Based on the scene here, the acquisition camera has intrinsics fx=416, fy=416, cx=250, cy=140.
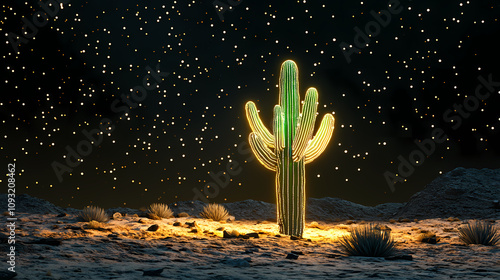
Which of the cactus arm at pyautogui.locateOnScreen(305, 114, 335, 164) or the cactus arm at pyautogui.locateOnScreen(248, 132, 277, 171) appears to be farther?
the cactus arm at pyautogui.locateOnScreen(248, 132, 277, 171)

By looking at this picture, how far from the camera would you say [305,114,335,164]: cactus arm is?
32.2 feet

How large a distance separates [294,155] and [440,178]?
13.5m

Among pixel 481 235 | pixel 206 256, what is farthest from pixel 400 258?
pixel 206 256

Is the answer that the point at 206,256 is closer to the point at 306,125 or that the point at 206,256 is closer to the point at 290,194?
the point at 290,194

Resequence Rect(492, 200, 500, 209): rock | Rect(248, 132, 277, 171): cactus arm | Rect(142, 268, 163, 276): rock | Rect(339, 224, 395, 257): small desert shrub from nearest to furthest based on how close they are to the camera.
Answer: Rect(142, 268, 163, 276): rock < Rect(339, 224, 395, 257): small desert shrub < Rect(248, 132, 277, 171): cactus arm < Rect(492, 200, 500, 209): rock

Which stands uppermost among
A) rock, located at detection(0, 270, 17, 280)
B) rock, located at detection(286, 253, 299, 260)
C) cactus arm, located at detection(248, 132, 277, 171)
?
cactus arm, located at detection(248, 132, 277, 171)

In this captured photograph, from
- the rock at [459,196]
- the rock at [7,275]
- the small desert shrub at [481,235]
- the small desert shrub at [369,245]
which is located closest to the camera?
the rock at [7,275]

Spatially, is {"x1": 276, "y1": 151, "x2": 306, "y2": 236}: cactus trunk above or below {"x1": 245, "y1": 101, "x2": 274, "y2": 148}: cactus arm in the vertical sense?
below

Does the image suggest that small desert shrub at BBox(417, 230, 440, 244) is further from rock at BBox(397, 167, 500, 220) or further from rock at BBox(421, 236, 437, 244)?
rock at BBox(397, 167, 500, 220)

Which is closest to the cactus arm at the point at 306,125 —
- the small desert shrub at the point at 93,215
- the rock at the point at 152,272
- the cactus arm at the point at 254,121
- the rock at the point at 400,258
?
the cactus arm at the point at 254,121

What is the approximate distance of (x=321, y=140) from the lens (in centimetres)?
987

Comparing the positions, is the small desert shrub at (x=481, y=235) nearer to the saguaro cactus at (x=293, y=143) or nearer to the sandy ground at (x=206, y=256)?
the sandy ground at (x=206, y=256)

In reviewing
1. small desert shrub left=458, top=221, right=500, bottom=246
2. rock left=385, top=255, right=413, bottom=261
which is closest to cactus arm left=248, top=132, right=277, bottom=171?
rock left=385, top=255, right=413, bottom=261

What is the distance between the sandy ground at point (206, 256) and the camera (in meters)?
5.00
